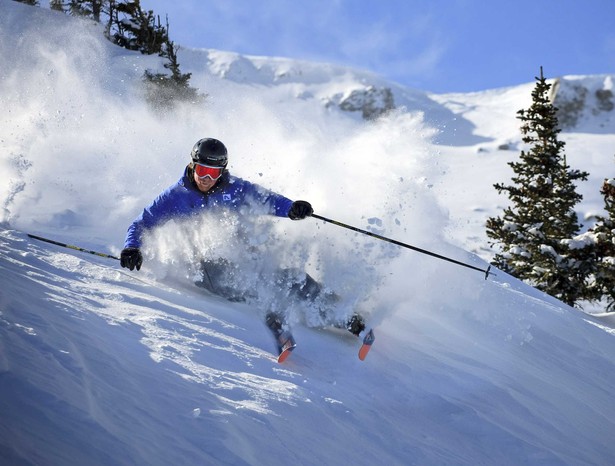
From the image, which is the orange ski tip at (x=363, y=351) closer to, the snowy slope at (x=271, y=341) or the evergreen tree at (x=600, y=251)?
the snowy slope at (x=271, y=341)

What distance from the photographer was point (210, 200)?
4.98 metres

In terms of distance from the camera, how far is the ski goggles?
4773mm

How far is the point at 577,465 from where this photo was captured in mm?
3137

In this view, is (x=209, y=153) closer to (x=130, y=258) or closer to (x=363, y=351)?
(x=130, y=258)

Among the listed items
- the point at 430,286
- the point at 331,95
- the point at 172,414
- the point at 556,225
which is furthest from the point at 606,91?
the point at 172,414

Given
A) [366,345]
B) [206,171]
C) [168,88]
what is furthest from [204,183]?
[168,88]

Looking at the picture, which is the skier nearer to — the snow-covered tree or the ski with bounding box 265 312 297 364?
the ski with bounding box 265 312 297 364

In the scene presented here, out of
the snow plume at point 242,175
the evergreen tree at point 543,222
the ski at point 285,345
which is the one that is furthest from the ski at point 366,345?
the evergreen tree at point 543,222

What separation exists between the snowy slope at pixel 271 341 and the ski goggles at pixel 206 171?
2.04ft

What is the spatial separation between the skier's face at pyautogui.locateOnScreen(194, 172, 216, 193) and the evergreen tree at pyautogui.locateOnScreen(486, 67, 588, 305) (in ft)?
33.0

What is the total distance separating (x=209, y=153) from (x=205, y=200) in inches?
22.5

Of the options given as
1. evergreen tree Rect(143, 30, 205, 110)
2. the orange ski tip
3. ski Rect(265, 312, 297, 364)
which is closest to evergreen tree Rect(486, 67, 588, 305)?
the orange ski tip

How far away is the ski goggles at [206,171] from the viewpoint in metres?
4.77

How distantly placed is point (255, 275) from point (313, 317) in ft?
2.53
